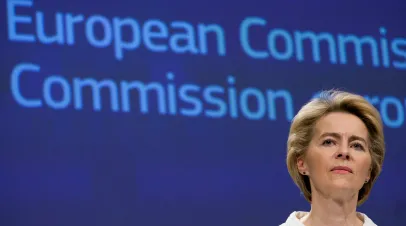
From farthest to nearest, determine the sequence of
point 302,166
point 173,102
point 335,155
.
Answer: point 173,102 < point 302,166 < point 335,155

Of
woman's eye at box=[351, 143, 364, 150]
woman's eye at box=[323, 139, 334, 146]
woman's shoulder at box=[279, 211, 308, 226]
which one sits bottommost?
woman's shoulder at box=[279, 211, 308, 226]

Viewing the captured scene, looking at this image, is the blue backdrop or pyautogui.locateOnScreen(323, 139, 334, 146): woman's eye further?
the blue backdrop

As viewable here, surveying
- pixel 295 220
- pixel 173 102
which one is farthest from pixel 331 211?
pixel 173 102

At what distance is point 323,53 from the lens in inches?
189

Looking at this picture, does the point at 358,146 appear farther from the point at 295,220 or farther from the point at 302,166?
the point at 295,220

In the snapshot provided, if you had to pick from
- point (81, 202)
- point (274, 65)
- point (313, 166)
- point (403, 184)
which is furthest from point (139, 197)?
point (313, 166)

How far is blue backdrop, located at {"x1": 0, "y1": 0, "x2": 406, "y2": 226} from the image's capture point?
13.8 ft

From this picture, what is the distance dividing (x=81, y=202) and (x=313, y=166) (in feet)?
5.76

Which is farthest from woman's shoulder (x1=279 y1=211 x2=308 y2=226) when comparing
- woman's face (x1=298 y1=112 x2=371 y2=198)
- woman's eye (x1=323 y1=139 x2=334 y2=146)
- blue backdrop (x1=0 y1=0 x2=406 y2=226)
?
blue backdrop (x1=0 y1=0 x2=406 y2=226)

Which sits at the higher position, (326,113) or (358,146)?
(326,113)

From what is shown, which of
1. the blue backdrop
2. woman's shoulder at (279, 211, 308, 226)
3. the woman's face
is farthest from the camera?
the blue backdrop

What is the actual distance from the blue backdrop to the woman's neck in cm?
171

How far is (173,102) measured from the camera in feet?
14.5

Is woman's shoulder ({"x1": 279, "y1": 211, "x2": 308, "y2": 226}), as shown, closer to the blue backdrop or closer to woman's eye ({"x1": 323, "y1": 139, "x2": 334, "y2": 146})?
woman's eye ({"x1": 323, "y1": 139, "x2": 334, "y2": 146})
